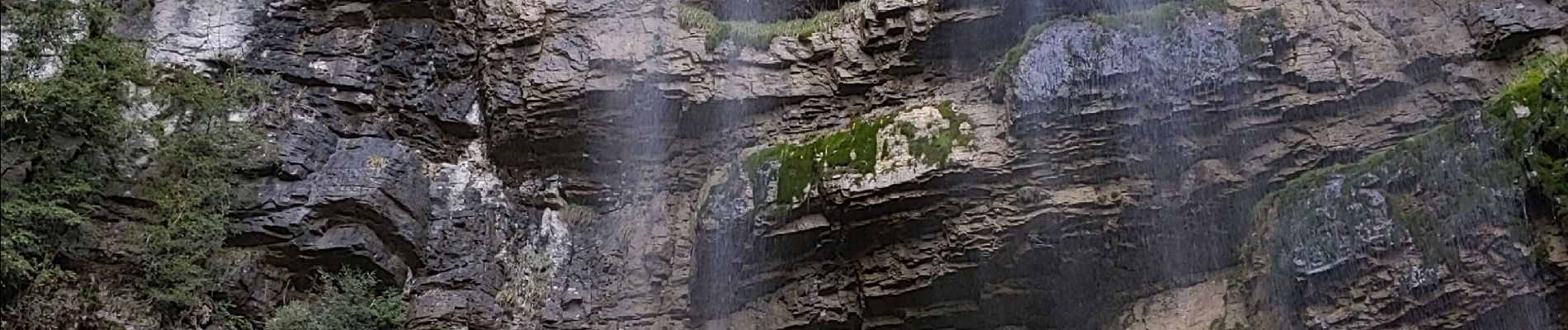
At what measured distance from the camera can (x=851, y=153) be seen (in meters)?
9.59

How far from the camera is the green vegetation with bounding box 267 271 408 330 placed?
9.27 metres

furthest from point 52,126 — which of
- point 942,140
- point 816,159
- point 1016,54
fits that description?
point 1016,54

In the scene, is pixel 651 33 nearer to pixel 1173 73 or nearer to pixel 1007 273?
pixel 1007 273

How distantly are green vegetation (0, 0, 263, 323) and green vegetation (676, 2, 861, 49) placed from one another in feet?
13.9

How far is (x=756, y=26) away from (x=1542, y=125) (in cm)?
680

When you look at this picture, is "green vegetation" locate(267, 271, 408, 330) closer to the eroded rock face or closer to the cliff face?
the cliff face

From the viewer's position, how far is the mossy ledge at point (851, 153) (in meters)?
9.41

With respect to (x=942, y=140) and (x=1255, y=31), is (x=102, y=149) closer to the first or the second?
(x=942, y=140)

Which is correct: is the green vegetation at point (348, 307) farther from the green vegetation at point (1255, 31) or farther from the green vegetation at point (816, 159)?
the green vegetation at point (1255, 31)

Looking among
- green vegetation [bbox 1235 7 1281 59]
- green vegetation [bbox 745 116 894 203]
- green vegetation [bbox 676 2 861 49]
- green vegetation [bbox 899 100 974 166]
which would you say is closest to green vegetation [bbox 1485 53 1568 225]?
green vegetation [bbox 1235 7 1281 59]

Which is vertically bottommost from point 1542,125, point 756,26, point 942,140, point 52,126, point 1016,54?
point 942,140

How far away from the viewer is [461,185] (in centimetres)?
1097

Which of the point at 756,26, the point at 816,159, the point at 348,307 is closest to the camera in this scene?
the point at 348,307

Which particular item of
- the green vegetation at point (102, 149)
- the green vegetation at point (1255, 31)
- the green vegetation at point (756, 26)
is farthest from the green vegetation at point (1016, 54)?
the green vegetation at point (102, 149)
